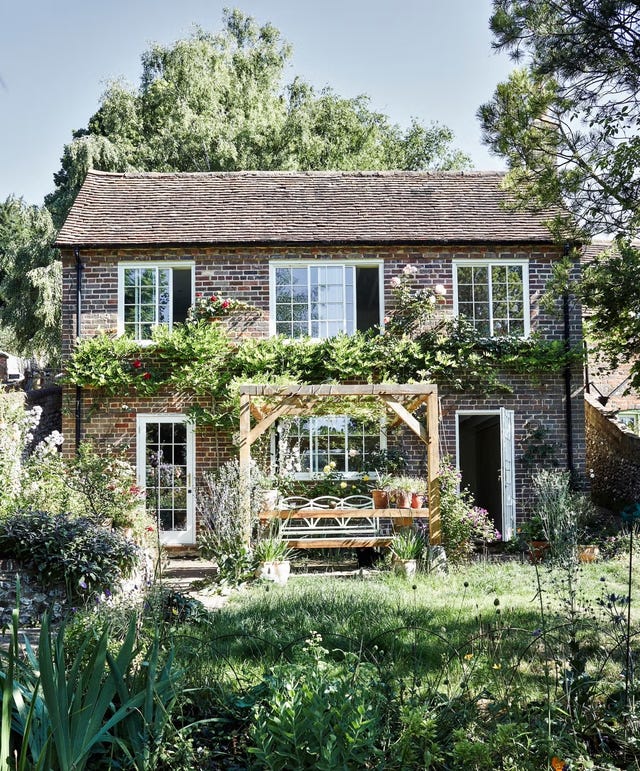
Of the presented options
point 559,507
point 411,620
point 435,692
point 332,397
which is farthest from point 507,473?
point 435,692

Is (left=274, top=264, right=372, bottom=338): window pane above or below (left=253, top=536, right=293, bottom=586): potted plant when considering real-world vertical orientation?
above

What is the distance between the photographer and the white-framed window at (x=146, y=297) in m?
14.2

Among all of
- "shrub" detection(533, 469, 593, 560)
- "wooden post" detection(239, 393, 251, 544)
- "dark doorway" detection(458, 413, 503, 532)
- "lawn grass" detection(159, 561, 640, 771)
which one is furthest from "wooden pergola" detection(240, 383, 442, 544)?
"dark doorway" detection(458, 413, 503, 532)

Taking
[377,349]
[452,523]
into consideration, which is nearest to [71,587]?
[452,523]

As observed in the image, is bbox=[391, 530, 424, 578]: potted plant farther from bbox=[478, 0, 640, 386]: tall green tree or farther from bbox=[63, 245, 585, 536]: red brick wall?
bbox=[478, 0, 640, 386]: tall green tree

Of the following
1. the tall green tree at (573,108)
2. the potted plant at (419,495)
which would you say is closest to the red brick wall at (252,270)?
the potted plant at (419,495)

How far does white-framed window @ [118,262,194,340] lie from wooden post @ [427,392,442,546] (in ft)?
17.3

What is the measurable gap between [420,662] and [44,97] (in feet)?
15.5

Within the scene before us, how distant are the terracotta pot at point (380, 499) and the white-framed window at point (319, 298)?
368 cm

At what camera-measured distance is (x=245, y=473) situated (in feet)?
35.1

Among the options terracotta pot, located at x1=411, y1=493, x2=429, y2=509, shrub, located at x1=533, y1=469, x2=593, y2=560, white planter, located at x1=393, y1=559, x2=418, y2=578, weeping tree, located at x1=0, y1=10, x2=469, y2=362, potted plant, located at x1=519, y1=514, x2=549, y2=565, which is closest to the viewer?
white planter, located at x1=393, y1=559, x2=418, y2=578

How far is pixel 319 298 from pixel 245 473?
4.66 m

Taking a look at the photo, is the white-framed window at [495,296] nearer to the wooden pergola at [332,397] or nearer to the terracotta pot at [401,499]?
the wooden pergola at [332,397]

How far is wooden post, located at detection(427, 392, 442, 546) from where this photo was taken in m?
10.9
